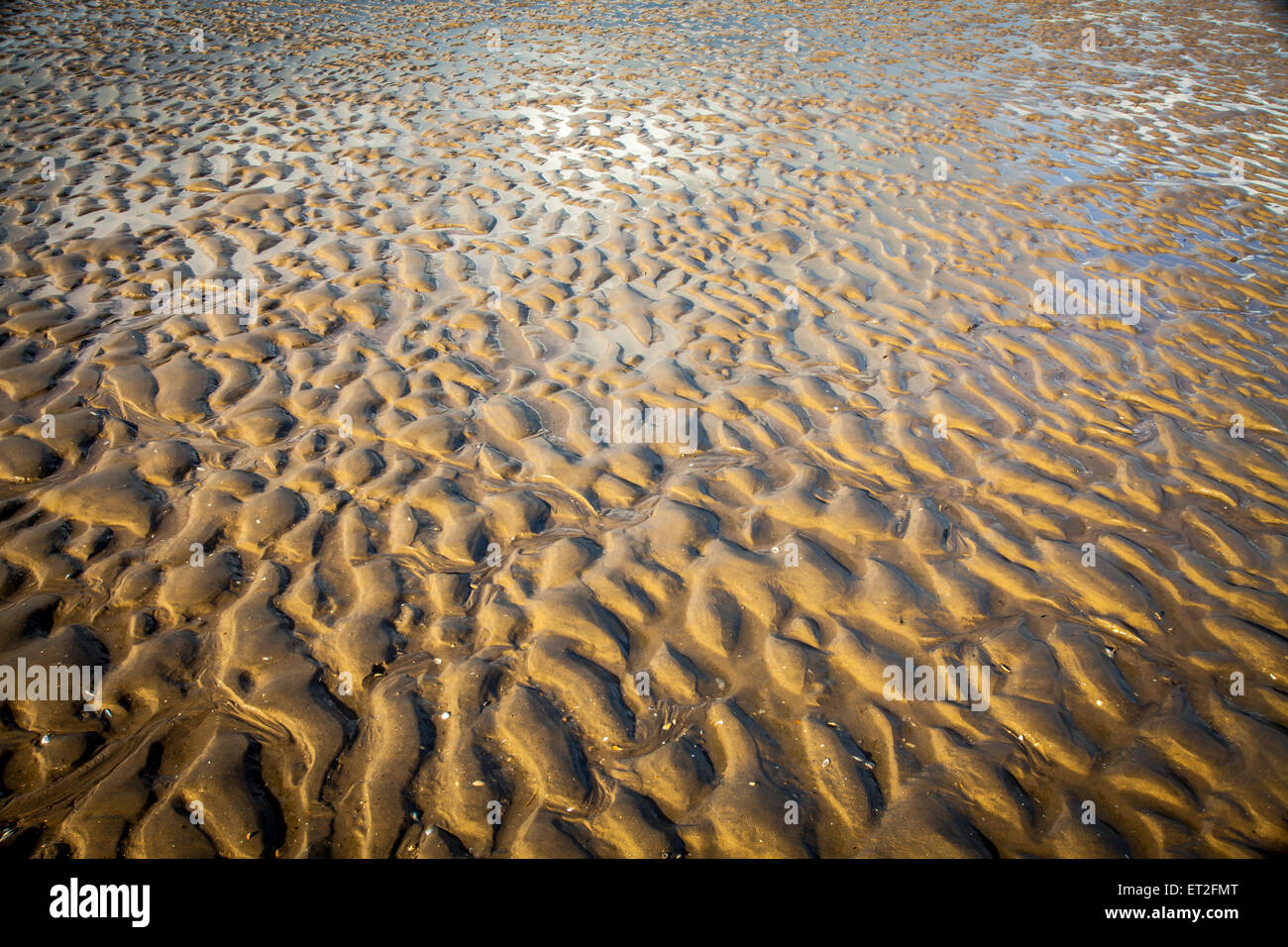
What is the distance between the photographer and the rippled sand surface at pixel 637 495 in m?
2.48

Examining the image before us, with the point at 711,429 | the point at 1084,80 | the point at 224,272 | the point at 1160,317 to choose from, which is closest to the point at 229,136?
the point at 224,272

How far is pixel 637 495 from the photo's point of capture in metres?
3.71

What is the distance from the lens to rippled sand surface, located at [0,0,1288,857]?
2.48 meters

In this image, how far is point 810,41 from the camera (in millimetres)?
12141

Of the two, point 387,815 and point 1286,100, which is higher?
point 1286,100

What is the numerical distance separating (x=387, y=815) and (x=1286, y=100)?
46.9 ft

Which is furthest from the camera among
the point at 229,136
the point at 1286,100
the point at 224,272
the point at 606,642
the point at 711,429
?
the point at 1286,100

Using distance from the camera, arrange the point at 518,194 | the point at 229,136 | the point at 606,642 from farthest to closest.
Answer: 1. the point at 229,136
2. the point at 518,194
3. the point at 606,642

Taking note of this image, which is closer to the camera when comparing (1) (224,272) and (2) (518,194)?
(1) (224,272)

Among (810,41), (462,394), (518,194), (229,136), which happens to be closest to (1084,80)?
(810,41)
